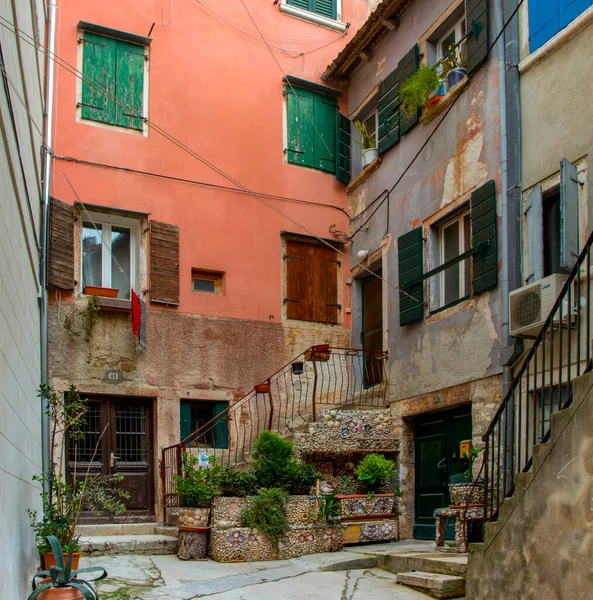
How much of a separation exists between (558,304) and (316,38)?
835cm

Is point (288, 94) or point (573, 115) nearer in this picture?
point (573, 115)

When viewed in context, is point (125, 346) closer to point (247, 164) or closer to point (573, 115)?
point (247, 164)

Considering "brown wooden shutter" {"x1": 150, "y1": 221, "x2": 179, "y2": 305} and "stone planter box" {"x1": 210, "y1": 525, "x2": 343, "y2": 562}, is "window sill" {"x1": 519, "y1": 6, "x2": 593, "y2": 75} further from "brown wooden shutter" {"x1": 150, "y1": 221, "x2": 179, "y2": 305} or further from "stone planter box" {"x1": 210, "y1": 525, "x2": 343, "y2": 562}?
"stone planter box" {"x1": 210, "y1": 525, "x2": 343, "y2": 562}

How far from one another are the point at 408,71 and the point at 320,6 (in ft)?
9.72

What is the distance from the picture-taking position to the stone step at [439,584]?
7.37 metres

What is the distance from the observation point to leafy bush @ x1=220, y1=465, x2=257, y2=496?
9469 millimetres

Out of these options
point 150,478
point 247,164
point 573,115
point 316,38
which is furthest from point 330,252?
point 573,115

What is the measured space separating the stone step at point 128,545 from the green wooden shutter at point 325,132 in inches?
252

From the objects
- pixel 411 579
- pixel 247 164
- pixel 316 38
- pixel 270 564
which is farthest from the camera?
pixel 316 38

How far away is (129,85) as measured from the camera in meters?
11.8

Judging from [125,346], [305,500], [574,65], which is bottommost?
[305,500]

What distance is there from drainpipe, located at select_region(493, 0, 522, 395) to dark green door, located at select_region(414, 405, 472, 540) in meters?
1.29

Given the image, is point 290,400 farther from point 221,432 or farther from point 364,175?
point 364,175

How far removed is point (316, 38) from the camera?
44.5 feet
